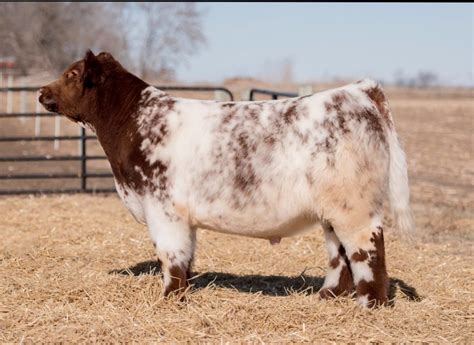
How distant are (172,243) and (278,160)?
96cm

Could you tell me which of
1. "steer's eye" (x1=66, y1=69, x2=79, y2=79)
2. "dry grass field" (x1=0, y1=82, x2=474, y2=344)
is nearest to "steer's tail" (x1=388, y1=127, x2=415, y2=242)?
"dry grass field" (x1=0, y1=82, x2=474, y2=344)

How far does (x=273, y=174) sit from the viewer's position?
16.6 ft

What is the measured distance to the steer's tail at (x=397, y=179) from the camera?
531 centimetres

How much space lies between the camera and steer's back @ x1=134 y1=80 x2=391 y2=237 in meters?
5.00

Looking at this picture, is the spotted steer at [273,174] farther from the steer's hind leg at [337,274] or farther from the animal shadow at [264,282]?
the animal shadow at [264,282]

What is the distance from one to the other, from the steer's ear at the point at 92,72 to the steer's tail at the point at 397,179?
200cm

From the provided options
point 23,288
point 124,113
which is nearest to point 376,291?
point 124,113

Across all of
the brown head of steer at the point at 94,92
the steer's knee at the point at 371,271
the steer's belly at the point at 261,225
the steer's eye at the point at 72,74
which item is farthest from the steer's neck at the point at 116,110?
the steer's knee at the point at 371,271

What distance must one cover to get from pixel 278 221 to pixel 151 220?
92cm

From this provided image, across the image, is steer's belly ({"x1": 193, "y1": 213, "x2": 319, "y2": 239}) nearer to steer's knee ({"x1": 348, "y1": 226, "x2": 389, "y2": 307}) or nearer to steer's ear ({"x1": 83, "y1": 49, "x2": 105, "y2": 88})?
steer's knee ({"x1": 348, "y1": 226, "x2": 389, "y2": 307})

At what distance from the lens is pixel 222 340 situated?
456 centimetres

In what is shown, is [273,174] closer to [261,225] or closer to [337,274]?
[261,225]

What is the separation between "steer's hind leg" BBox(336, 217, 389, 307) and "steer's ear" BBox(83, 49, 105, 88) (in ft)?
7.11

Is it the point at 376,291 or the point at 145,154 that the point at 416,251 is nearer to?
the point at 376,291
